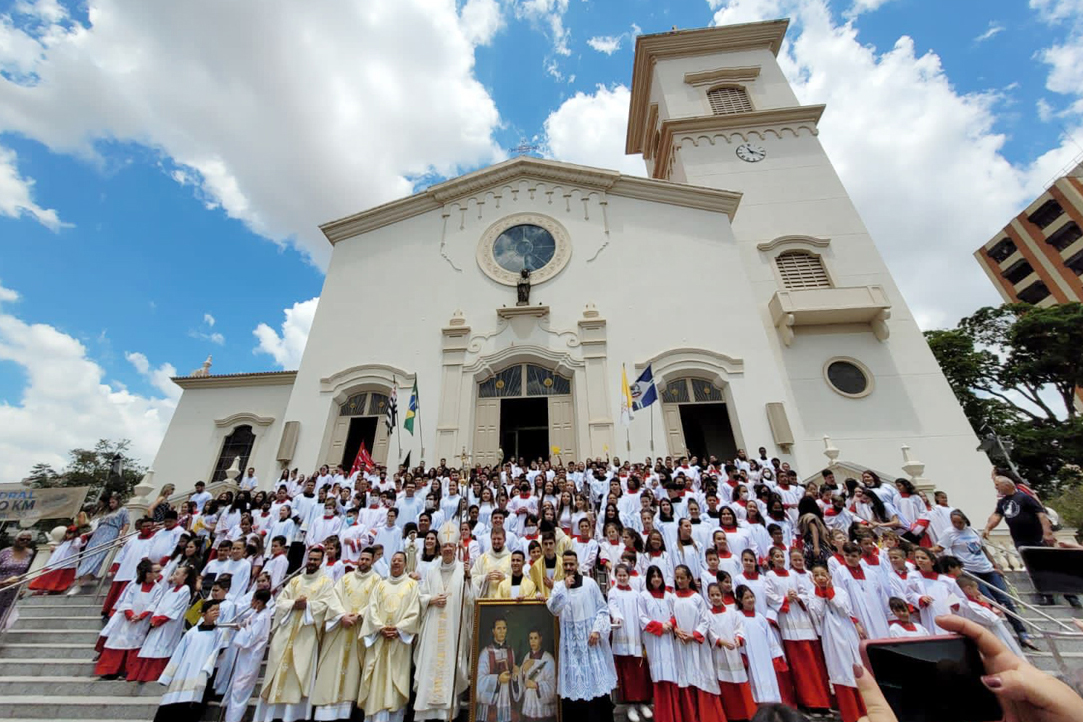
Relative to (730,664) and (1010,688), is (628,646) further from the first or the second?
(1010,688)

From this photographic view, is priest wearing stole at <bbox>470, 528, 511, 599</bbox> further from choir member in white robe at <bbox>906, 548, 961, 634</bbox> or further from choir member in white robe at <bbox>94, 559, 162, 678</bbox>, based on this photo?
choir member in white robe at <bbox>906, 548, 961, 634</bbox>

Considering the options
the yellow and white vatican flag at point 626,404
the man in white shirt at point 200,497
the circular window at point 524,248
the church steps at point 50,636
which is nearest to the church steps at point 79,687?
the church steps at point 50,636

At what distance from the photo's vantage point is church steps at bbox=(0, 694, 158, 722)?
490 cm

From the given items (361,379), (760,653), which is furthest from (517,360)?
(760,653)

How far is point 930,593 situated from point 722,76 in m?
21.7

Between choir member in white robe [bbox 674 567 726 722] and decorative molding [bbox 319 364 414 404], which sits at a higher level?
decorative molding [bbox 319 364 414 404]

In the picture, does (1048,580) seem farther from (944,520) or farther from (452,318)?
(452,318)

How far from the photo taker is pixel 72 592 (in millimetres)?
7406

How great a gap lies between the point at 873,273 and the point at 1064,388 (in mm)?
13406

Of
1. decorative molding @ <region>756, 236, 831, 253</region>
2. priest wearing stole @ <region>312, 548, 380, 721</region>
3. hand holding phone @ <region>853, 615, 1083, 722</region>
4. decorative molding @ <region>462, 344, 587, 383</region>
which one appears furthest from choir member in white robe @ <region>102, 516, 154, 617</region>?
decorative molding @ <region>756, 236, 831, 253</region>

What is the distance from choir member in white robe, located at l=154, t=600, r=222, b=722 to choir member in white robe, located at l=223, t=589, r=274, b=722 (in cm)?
22

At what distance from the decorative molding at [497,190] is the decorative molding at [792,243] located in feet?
14.1

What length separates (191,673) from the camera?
4.63 m

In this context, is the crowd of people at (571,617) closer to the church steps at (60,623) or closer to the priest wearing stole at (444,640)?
the priest wearing stole at (444,640)
